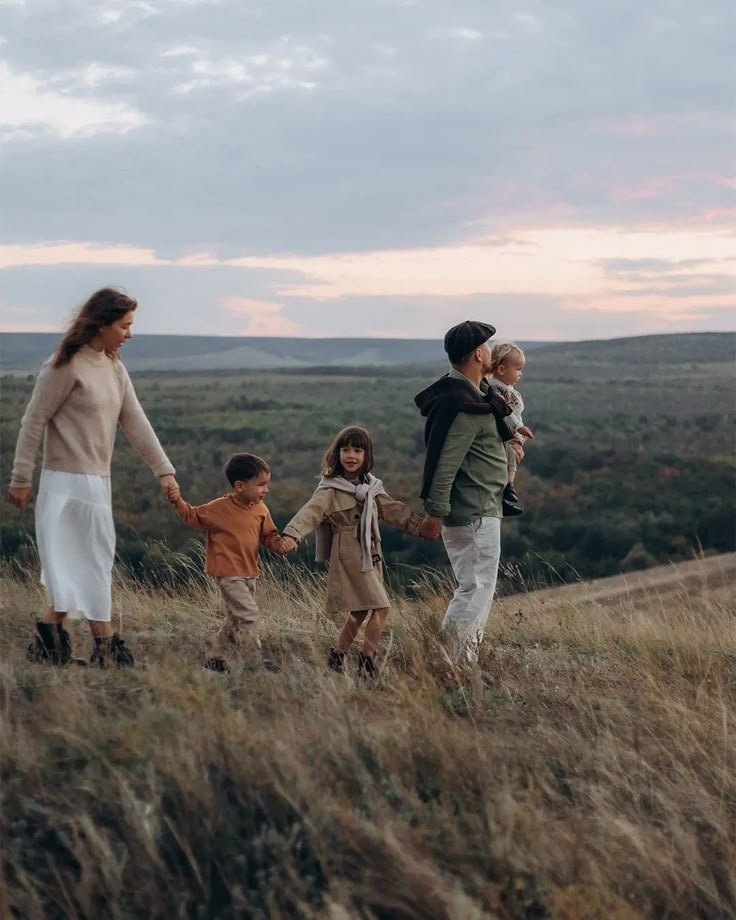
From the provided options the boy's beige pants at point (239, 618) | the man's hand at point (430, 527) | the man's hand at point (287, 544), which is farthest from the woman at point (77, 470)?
the man's hand at point (430, 527)

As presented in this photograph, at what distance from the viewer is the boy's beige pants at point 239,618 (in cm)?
550

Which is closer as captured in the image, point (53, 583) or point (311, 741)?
point (311, 741)

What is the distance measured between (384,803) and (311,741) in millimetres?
430

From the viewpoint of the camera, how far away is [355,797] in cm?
389

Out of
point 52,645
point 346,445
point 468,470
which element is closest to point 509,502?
point 468,470

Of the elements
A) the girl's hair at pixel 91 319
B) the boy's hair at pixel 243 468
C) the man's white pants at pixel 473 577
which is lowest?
the man's white pants at pixel 473 577

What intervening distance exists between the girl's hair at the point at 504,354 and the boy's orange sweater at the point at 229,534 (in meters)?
1.47

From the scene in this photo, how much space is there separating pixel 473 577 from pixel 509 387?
1.12m

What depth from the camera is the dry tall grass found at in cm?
352

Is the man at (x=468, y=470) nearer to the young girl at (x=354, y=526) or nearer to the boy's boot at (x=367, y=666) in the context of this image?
the young girl at (x=354, y=526)

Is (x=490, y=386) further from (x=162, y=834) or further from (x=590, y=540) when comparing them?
(x=590, y=540)

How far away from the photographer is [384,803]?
12.6 feet

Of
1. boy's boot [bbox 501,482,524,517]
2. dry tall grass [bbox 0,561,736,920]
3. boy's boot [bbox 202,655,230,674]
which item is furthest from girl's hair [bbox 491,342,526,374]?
boy's boot [bbox 202,655,230,674]

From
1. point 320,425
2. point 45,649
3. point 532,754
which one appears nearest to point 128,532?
point 45,649
